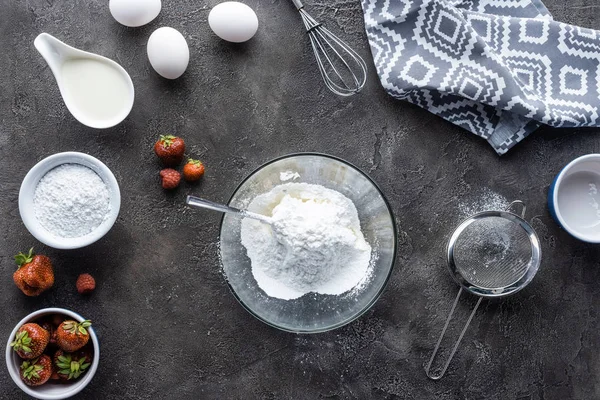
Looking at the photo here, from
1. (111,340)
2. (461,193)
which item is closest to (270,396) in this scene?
(111,340)

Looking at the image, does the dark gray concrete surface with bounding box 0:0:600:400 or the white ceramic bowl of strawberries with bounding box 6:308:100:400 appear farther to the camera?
the dark gray concrete surface with bounding box 0:0:600:400

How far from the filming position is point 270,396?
139 centimetres

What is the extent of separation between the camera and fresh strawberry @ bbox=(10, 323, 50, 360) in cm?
125

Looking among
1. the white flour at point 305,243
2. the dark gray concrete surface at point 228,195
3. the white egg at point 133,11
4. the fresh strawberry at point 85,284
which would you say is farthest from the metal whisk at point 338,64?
the fresh strawberry at point 85,284

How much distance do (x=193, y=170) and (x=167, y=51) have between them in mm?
274

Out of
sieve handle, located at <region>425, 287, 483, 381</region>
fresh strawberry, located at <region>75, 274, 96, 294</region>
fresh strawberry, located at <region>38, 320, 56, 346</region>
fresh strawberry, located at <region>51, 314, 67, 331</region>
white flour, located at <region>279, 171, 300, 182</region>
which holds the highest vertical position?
white flour, located at <region>279, 171, 300, 182</region>

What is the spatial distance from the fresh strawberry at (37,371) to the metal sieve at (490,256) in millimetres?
878

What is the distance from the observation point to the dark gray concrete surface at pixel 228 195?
1373 mm

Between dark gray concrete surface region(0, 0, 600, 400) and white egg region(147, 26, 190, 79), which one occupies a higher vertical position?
white egg region(147, 26, 190, 79)

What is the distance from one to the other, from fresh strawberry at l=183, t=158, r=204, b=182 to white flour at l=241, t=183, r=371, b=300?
150mm

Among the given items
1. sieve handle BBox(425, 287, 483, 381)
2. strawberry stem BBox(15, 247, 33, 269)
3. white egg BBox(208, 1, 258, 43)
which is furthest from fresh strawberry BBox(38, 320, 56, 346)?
sieve handle BBox(425, 287, 483, 381)

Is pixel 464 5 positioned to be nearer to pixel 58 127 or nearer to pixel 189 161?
pixel 189 161

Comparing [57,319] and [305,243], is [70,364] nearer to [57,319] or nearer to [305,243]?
[57,319]

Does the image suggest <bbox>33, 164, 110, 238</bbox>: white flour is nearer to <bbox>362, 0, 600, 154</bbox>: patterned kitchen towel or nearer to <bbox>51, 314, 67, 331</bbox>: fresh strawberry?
<bbox>51, 314, 67, 331</bbox>: fresh strawberry
